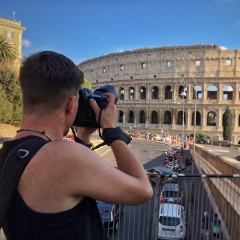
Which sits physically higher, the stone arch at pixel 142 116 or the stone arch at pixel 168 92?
the stone arch at pixel 168 92

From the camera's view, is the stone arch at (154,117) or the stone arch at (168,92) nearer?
the stone arch at (168,92)

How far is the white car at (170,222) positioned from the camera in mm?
4734

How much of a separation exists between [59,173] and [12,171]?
0.72 ft

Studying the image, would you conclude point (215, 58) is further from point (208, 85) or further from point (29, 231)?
point (29, 231)

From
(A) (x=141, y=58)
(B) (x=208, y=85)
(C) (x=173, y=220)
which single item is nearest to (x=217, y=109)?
(B) (x=208, y=85)

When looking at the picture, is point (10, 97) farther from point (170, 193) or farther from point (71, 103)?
point (71, 103)

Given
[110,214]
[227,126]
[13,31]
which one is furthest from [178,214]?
[13,31]

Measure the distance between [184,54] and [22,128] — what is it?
60782mm

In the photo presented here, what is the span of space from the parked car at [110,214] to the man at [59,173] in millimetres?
2651

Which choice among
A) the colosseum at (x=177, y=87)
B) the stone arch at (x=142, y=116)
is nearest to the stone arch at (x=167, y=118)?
the colosseum at (x=177, y=87)

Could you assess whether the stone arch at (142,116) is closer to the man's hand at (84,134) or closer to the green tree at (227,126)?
the green tree at (227,126)

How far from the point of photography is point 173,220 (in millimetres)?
4879

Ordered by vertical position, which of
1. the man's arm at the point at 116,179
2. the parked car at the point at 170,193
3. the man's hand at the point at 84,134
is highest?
the man's hand at the point at 84,134

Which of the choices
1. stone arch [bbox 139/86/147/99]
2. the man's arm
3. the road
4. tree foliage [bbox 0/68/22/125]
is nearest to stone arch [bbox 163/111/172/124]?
stone arch [bbox 139/86/147/99]
